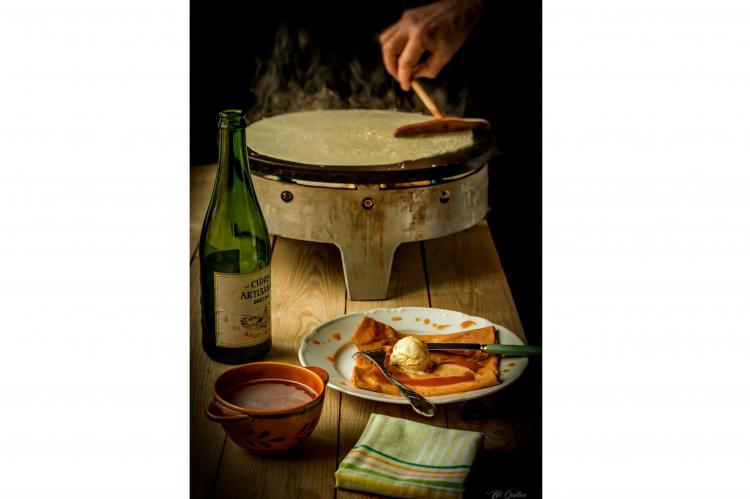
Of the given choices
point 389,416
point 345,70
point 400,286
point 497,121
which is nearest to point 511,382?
point 389,416

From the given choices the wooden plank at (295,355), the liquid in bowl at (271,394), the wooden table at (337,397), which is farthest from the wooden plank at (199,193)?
the liquid in bowl at (271,394)

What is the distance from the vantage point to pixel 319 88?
2.03 m

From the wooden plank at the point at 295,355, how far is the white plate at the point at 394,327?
5 cm

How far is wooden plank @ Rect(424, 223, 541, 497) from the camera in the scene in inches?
45.9

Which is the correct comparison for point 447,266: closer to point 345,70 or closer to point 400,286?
point 400,286

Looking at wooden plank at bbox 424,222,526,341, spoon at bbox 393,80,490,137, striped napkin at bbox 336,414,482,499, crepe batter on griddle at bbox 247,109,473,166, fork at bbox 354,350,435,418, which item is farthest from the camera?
spoon at bbox 393,80,490,137

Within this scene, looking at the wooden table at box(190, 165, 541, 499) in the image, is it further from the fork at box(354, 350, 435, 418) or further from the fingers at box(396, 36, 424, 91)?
the fingers at box(396, 36, 424, 91)

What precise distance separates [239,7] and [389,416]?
654 millimetres

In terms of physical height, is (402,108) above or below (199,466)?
above

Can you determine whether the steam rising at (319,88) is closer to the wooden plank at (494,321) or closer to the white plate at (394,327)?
the wooden plank at (494,321)

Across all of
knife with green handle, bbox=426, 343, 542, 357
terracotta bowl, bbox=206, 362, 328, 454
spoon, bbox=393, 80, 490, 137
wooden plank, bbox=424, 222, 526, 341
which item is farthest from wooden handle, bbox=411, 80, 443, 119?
terracotta bowl, bbox=206, 362, 328, 454

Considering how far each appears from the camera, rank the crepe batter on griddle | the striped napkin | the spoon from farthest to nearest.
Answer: the spoon → the crepe batter on griddle → the striped napkin

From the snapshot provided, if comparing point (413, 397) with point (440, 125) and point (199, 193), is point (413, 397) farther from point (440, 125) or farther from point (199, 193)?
point (440, 125)

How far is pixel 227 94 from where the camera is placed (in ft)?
4.59
